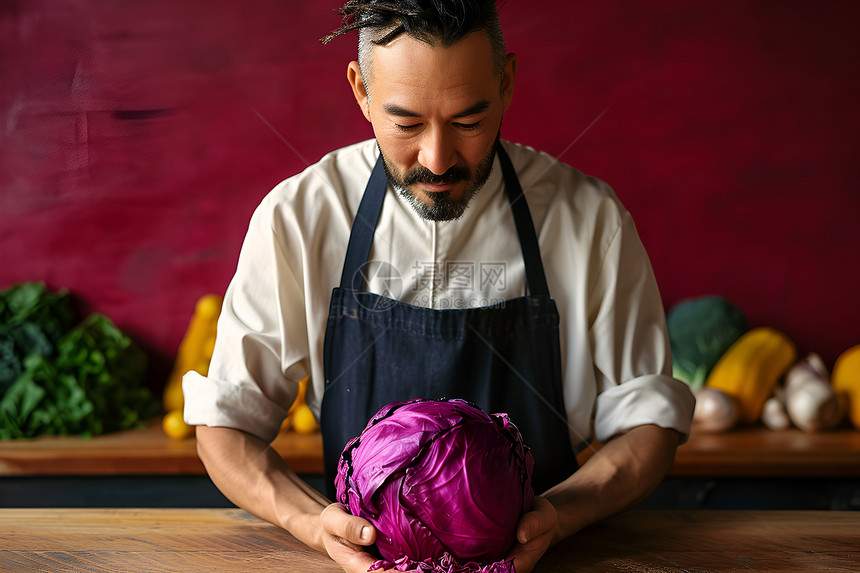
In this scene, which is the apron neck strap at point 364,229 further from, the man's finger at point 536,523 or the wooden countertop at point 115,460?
the wooden countertop at point 115,460

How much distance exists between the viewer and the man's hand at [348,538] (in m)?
1.24

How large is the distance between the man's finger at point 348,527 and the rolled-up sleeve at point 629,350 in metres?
0.70

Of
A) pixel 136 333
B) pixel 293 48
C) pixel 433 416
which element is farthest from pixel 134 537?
pixel 293 48

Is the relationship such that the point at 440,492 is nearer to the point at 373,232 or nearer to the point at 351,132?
the point at 373,232

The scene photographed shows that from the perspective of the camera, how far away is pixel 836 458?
255 cm

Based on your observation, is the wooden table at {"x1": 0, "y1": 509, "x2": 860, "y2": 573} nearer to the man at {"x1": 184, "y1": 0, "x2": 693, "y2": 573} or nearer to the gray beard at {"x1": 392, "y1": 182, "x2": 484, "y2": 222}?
the man at {"x1": 184, "y1": 0, "x2": 693, "y2": 573}

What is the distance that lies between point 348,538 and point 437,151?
0.73m

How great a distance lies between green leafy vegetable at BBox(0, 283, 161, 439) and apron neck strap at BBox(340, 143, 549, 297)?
1619 mm

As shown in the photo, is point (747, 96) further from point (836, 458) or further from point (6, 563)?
point (6, 563)

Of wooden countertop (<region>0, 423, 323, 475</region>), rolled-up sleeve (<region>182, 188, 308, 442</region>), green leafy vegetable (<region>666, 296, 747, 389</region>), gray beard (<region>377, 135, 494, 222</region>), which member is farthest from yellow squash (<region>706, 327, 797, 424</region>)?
rolled-up sleeve (<region>182, 188, 308, 442</region>)

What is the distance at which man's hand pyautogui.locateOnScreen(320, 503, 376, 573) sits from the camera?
1.24 m

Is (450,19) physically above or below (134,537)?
above

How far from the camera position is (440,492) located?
1.21m

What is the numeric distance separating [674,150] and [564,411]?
1.80 metres
